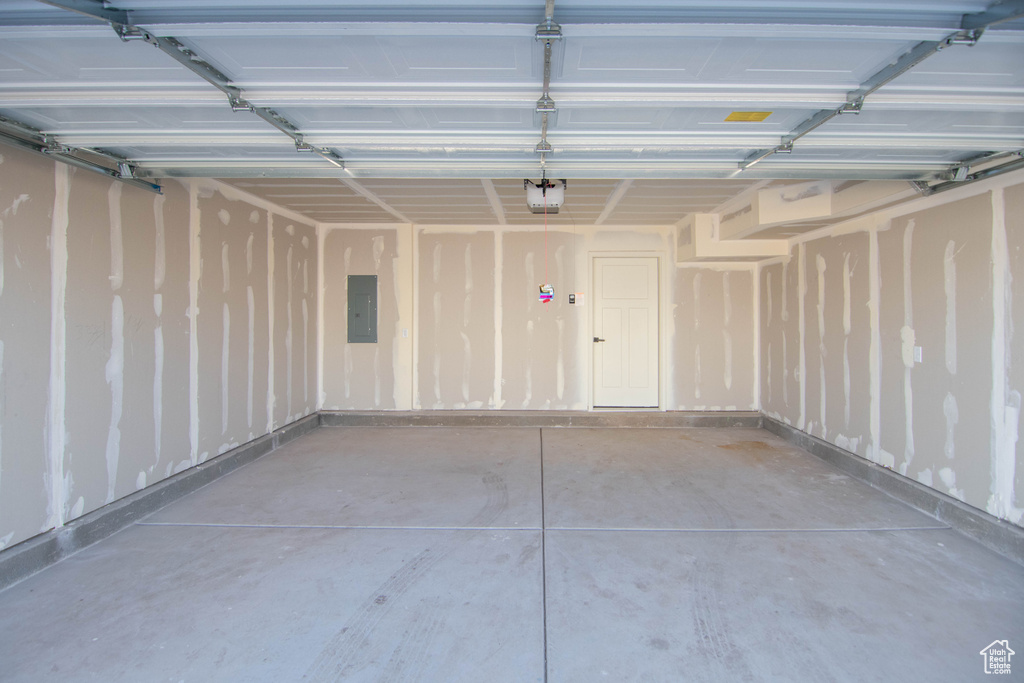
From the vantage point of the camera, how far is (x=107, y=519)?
295cm

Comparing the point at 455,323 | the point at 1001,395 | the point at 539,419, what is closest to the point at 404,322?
the point at 455,323

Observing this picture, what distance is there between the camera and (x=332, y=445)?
5.03 metres

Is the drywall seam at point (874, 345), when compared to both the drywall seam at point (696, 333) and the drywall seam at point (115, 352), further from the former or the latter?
the drywall seam at point (115, 352)

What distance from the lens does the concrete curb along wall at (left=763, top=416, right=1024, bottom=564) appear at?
8.86 feet

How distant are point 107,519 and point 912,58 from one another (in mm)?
4684

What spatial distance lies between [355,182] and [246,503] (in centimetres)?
267

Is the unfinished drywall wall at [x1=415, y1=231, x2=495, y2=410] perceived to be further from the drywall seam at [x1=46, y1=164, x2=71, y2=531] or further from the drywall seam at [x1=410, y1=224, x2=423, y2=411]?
the drywall seam at [x1=46, y1=164, x2=71, y2=531]

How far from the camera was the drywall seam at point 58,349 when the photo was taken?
106 inches

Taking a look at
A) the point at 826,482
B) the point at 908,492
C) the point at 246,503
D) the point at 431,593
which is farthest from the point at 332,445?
the point at 908,492

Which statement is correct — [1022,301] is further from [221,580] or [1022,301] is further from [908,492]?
[221,580]

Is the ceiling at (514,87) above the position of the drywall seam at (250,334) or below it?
above

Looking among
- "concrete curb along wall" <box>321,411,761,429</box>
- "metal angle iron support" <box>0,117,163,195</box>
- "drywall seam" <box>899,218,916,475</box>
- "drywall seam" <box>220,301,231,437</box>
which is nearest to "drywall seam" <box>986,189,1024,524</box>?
"drywall seam" <box>899,218,916,475</box>

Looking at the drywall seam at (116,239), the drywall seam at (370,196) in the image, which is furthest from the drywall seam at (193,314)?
the drywall seam at (370,196)

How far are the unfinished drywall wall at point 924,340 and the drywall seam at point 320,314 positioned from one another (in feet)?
18.0
